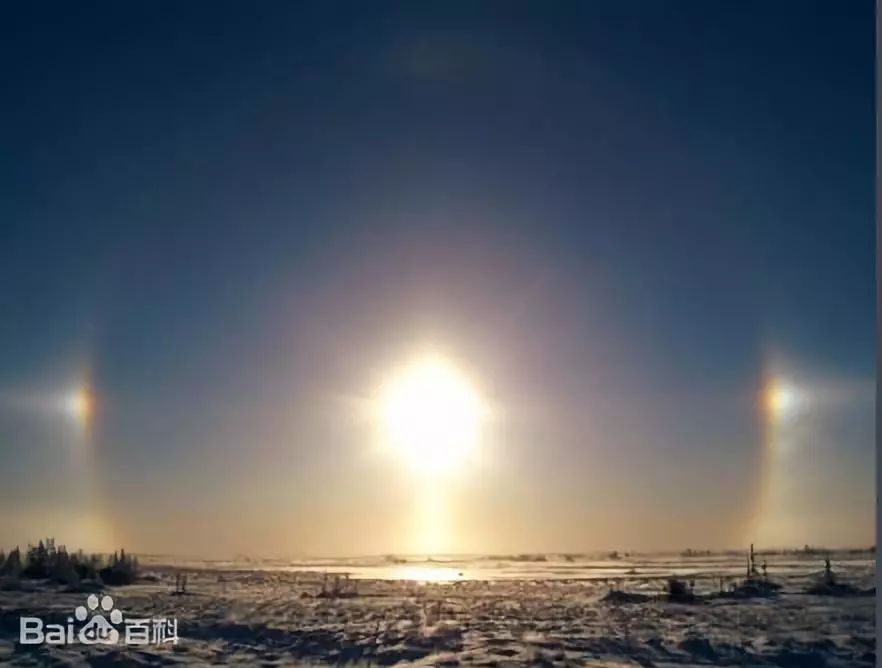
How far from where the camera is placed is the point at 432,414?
3646mm

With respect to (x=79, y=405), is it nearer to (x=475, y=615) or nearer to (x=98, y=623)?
(x=98, y=623)

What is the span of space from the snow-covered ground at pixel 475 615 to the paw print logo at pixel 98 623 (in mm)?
21

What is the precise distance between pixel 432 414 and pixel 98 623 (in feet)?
3.93

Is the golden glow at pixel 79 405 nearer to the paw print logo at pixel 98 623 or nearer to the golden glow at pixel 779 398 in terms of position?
the paw print logo at pixel 98 623

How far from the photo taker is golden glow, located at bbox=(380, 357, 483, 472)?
362 centimetres

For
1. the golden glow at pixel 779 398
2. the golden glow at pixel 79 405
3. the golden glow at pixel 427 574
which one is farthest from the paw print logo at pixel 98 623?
the golden glow at pixel 779 398

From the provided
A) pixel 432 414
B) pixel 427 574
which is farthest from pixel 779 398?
pixel 427 574

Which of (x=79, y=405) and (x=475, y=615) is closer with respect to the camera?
(x=475, y=615)

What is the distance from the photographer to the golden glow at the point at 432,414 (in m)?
3.62

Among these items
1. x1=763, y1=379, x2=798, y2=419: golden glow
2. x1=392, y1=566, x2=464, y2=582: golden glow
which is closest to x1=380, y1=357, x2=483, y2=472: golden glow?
x1=392, y1=566, x2=464, y2=582: golden glow

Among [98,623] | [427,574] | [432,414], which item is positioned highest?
[432,414]

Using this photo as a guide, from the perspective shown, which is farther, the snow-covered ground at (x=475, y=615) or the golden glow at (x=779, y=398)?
the golden glow at (x=779, y=398)

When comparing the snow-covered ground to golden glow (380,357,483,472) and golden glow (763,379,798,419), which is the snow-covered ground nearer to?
golden glow (380,357,483,472)

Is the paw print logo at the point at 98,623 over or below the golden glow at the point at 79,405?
below
